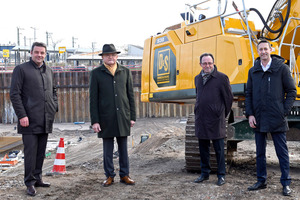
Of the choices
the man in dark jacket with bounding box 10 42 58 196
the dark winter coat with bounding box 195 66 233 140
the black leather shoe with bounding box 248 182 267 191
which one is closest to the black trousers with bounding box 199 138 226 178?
the dark winter coat with bounding box 195 66 233 140

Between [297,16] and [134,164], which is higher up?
[297,16]

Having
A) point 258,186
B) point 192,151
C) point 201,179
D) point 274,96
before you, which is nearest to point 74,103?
point 192,151

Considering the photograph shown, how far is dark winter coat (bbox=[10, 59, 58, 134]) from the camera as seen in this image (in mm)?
4629

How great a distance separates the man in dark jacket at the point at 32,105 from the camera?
464 centimetres

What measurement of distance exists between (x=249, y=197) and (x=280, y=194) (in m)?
0.40

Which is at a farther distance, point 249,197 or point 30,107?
point 30,107

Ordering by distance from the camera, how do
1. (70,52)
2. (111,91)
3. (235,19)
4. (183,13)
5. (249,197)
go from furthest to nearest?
(70,52), (183,13), (235,19), (111,91), (249,197)

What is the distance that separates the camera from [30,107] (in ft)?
15.5

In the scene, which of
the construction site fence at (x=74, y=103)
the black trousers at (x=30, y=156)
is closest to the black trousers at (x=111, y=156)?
the black trousers at (x=30, y=156)

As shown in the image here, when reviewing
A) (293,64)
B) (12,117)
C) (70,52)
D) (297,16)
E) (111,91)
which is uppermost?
(70,52)

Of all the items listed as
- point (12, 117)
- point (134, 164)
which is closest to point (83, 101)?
point (12, 117)

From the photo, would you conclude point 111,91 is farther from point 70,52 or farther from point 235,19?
point 70,52

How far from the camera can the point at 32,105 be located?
4.73 m

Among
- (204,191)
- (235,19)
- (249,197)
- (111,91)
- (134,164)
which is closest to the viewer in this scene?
(249,197)
